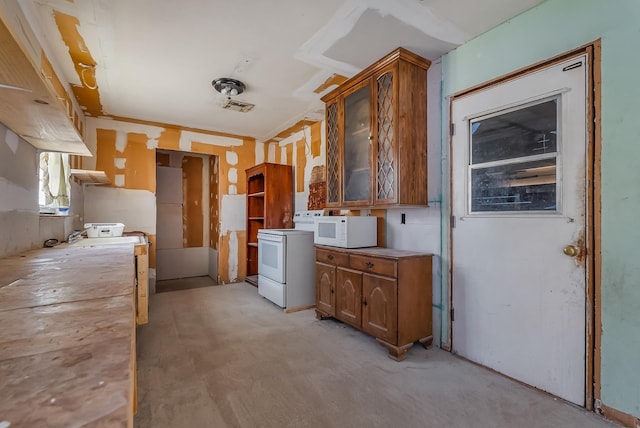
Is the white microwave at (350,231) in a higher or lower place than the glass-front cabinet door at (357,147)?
lower

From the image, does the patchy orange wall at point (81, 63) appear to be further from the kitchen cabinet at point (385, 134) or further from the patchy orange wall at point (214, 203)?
the kitchen cabinet at point (385, 134)

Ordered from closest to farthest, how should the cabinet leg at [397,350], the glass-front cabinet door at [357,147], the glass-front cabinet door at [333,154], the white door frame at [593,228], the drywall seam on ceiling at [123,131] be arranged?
the white door frame at [593,228] → the cabinet leg at [397,350] → the glass-front cabinet door at [357,147] → the glass-front cabinet door at [333,154] → the drywall seam on ceiling at [123,131]

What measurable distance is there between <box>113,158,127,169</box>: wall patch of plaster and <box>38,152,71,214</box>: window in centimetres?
111

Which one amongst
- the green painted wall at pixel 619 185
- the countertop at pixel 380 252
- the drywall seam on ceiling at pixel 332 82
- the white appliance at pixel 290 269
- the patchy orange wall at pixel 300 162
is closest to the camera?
the green painted wall at pixel 619 185

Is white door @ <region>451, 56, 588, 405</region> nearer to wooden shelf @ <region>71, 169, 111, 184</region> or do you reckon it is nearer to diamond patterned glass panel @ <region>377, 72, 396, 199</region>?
diamond patterned glass panel @ <region>377, 72, 396, 199</region>

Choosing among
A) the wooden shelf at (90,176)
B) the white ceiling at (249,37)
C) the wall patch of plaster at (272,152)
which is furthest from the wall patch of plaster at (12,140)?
the wall patch of plaster at (272,152)

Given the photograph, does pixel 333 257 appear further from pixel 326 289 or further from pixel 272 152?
pixel 272 152

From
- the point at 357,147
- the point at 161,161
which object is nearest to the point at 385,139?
the point at 357,147

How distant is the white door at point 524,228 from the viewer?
1.78m

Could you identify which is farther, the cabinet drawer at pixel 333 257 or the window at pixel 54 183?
the cabinet drawer at pixel 333 257

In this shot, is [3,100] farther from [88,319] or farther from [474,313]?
[474,313]

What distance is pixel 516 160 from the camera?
2.04 meters

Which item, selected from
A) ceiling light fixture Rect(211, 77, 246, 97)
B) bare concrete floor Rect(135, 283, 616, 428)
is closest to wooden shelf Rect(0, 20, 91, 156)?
ceiling light fixture Rect(211, 77, 246, 97)

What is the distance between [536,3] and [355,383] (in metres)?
2.69
